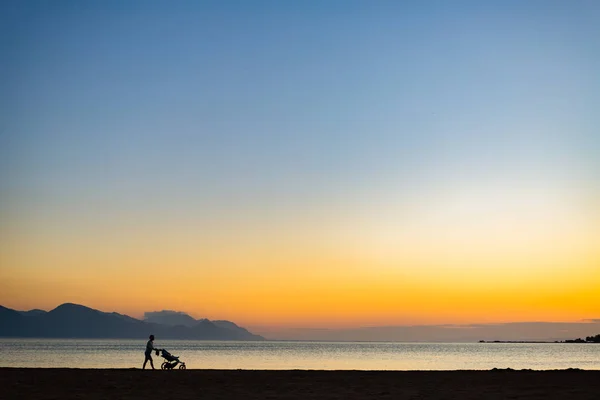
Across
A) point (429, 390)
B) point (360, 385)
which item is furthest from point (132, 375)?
point (429, 390)

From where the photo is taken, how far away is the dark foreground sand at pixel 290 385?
21.8 metres

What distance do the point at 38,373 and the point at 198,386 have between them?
9.64m

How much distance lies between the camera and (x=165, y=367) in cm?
3425

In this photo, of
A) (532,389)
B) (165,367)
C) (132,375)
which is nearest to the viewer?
(532,389)

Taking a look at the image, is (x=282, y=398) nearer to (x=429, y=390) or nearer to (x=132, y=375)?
(x=429, y=390)

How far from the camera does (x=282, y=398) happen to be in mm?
21203

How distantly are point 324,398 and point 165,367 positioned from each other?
1553 cm

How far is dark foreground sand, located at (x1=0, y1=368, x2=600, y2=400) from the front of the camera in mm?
21766

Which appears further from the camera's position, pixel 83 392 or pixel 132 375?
pixel 132 375

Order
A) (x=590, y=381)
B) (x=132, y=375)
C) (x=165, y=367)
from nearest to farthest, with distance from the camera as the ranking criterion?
1. (x=590, y=381)
2. (x=132, y=375)
3. (x=165, y=367)

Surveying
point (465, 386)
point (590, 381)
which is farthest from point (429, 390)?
point (590, 381)

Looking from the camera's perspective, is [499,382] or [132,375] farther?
[132,375]

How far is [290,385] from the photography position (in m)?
25.6

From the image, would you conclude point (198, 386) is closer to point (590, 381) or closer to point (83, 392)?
point (83, 392)
